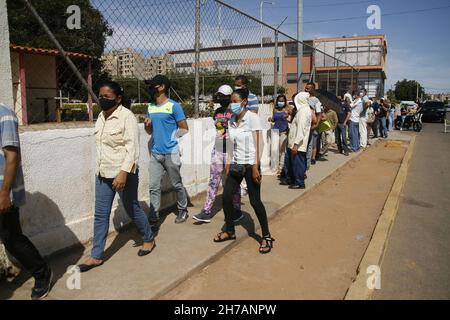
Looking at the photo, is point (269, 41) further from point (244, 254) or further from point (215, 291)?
point (215, 291)

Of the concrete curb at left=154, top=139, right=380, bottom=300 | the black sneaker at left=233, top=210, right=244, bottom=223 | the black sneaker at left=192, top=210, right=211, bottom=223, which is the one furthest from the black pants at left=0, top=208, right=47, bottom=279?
Result: the black sneaker at left=233, top=210, right=244, bottom=223

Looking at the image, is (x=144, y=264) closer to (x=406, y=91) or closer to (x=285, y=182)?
(x=285, y=182)

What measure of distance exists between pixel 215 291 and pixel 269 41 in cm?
609

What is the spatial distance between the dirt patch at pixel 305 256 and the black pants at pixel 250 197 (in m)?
0.37

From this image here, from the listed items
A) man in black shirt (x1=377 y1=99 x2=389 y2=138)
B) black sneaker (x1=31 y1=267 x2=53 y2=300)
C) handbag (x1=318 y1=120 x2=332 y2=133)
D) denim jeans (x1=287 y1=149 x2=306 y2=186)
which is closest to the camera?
black sneaker (x1=31 y1=267 x2=53 y2=300)

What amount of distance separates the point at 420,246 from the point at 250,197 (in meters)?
2.18

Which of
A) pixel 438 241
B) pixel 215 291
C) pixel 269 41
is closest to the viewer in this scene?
pixel 215 291

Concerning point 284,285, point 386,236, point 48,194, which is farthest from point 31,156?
point 386,236

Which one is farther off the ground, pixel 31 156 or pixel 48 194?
pixel 31 156

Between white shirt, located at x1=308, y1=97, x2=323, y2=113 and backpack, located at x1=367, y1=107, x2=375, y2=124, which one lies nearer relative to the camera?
white shirt, located at x1=308, y1=97, x2=323, y2=113

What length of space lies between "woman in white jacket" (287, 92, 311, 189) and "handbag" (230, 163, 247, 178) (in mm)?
2766

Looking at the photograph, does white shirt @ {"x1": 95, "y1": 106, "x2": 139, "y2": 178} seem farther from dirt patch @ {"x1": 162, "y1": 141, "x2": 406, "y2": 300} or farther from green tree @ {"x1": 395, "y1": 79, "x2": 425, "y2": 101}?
green tree @ {"x1": 395, "y1": 79, "x2": 425, "y2": 101}

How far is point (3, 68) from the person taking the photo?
12.1 feet

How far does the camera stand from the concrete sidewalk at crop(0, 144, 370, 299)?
3287 mm
